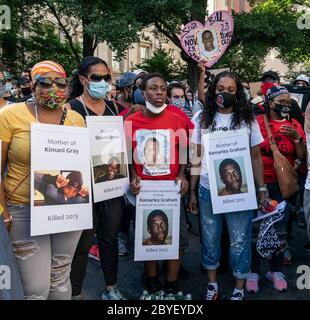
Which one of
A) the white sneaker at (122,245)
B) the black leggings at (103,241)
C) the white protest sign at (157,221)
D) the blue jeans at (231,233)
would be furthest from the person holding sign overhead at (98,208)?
the white sneaker at (122,245)

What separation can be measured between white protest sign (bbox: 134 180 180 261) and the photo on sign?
9.28ft

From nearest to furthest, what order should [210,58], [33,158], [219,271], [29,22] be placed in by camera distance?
[33,158], [219,271], [210,58], [29,22]

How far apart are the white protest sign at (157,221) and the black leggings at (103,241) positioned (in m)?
0.18

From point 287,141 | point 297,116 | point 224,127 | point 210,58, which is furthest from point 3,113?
point 210,58

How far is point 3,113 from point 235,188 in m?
1.78

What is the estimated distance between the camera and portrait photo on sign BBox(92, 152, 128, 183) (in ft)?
9.75

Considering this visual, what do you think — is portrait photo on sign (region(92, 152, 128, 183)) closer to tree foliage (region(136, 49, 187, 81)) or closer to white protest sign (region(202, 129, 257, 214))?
white protest sign (region(202, 129, 257, 214))

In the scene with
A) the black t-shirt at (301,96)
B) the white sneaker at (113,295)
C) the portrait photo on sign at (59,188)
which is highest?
the black t-shirt at (301,96)

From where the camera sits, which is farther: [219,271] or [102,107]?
[219,271]

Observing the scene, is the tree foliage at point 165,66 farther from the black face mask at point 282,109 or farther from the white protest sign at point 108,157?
the white protest sign at point 108,157

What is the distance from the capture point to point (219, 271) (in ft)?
13.8

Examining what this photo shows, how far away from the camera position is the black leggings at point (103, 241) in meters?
3.19
